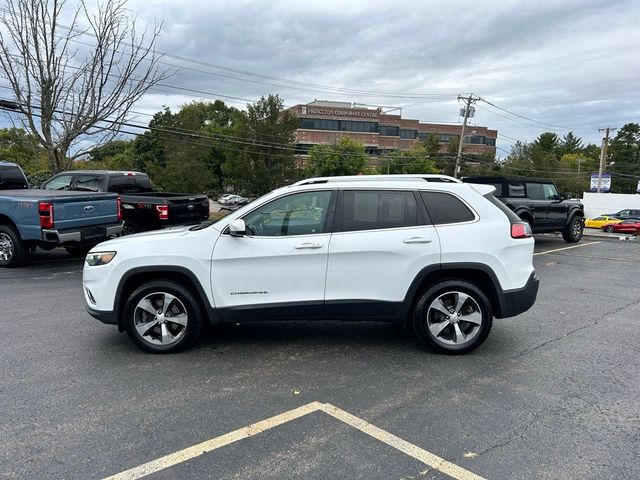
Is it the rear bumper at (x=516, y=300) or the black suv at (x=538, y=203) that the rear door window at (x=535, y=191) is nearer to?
the black suv at (x=538, y=203)

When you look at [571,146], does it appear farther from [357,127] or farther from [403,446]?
[403,446]

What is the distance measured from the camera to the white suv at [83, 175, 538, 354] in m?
4.38

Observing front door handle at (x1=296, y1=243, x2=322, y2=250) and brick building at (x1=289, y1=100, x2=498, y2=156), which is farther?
brick building at (x1=289, y1=100, x2=498, y2=156)

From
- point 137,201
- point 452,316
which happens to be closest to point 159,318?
point 452,316

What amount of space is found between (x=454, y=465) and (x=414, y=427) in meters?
0.46

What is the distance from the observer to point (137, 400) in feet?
11.8

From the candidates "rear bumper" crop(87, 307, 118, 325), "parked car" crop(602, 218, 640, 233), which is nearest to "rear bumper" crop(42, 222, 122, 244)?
"rear bumper" crop(87, 307, 118, 325)

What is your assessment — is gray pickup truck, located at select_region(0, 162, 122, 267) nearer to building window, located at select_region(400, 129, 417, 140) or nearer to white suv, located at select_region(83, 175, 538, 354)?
white suv, located at select_region(83, 175, 538, 354)

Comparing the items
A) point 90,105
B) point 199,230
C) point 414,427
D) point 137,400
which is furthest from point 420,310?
point 90,105

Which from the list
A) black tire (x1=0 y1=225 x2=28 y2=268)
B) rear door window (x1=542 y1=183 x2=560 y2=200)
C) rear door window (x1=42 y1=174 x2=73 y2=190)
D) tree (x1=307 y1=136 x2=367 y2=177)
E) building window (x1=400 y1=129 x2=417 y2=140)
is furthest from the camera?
building window (x1=400 y1=129 x2=417 y2=140)

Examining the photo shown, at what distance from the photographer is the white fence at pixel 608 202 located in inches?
1706

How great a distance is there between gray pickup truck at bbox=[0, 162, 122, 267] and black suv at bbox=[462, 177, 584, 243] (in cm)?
943

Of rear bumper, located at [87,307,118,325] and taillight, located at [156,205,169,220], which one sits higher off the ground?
taillight, located at [156,205,169,220]

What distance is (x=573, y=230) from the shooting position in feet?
49.9
